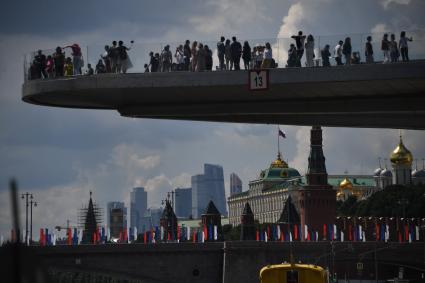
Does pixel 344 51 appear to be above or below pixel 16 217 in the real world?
above

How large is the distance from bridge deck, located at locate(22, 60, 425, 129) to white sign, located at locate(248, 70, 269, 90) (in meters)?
0.22

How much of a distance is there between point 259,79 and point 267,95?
213 cm

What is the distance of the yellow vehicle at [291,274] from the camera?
40.0 metres

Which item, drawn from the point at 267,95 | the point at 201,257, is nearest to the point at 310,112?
the point at 267,95

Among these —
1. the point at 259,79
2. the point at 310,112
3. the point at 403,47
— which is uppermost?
the point at 403,47

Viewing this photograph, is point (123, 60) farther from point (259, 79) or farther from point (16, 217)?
point (16, 217)

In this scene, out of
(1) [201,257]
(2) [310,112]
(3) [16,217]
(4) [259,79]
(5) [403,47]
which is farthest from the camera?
(1) [201,257]

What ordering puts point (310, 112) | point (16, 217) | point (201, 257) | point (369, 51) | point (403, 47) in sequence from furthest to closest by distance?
point (201, 257) < point (310, 112) < point (369, 51) < point (403, 47) < point (16, 217)

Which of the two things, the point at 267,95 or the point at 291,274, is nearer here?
the point at 291,274

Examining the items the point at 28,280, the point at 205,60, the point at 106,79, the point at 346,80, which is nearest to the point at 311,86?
the point at 346,80

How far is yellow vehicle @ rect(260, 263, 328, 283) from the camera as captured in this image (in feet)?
131

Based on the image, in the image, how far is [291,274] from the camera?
40.4m

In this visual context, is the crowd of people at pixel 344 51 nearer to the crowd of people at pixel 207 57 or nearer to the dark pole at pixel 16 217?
the crowd of people at pixel 207 57

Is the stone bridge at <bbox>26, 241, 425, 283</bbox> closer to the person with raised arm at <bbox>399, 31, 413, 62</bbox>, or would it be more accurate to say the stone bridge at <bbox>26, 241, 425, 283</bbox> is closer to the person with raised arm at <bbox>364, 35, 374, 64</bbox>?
the person with raised arm at <bbox>364, 35, 374, 64</bbox>
